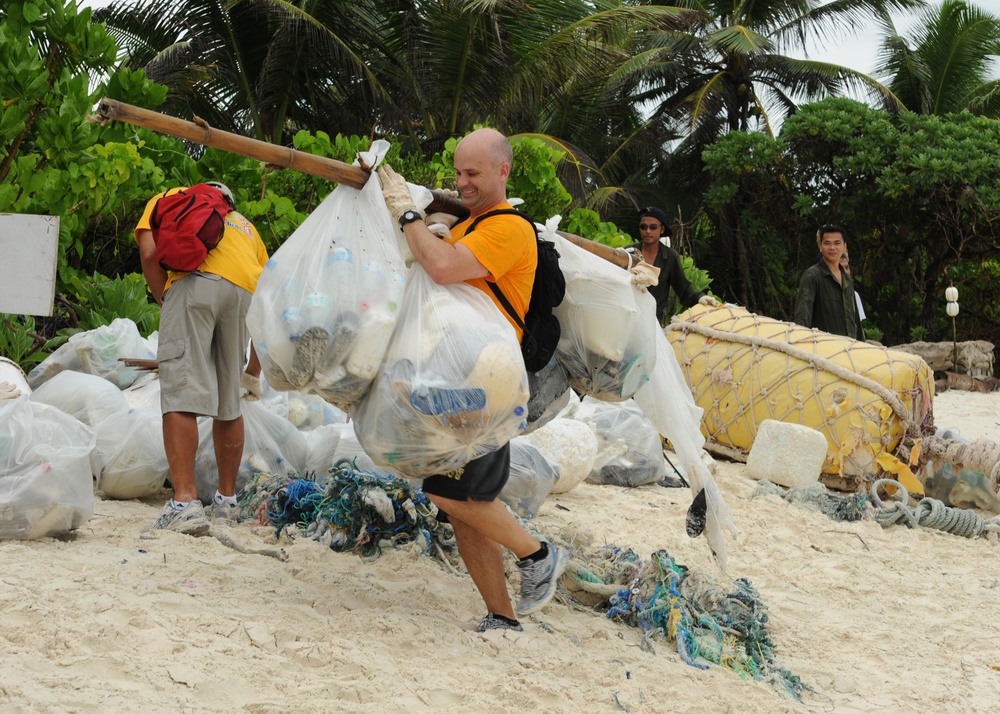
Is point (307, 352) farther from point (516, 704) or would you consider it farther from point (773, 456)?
point (773, 456)

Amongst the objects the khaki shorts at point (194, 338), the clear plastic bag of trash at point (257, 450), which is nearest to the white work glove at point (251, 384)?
the clear plastic bag of trash at point (257, 450)

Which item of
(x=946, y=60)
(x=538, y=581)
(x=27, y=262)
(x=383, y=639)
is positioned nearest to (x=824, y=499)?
(x=538, y=581)

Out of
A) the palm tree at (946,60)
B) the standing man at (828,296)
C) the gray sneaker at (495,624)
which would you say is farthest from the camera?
the palm tree at (946,60)

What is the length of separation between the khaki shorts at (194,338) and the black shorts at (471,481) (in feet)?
4.25

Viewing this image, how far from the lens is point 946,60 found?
19.1m

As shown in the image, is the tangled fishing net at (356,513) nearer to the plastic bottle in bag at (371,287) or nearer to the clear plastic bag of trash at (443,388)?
the clear plastic bag of trash at (443,388)

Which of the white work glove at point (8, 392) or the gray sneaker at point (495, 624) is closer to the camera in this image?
the gray sneaker at point (495, 624)

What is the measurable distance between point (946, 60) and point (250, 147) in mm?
19230

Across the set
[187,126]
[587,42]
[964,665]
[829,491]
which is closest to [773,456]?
[829,491]

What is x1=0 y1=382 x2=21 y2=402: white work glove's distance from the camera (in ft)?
12.9

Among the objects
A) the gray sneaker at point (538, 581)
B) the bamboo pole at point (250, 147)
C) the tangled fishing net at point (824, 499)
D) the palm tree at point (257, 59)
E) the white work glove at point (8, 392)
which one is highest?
the palm tree at point (257, 59)

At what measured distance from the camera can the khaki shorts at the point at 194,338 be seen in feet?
12.5

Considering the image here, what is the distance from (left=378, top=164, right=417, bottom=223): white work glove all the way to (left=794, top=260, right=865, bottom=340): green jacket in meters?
4.45

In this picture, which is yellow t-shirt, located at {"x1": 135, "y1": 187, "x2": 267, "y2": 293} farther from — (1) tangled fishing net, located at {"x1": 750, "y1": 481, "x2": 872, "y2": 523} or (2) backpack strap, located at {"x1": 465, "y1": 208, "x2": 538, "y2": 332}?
(1) tangled fishing net, located at {"x1": 750, "y1": 481, "x2": 872, "y2": 523}
